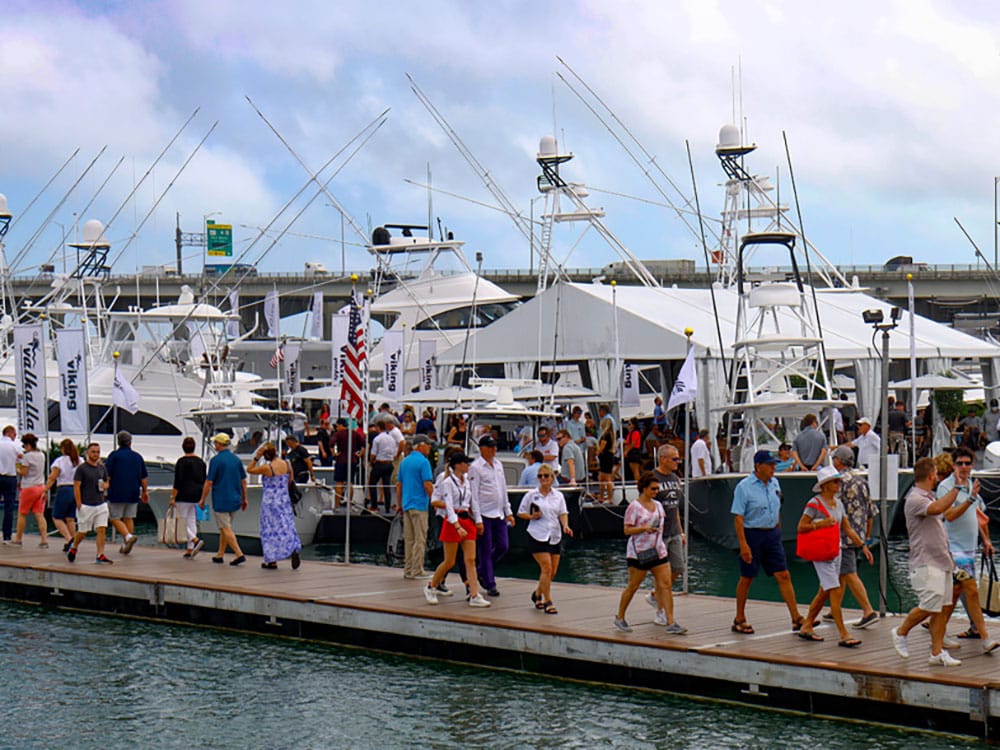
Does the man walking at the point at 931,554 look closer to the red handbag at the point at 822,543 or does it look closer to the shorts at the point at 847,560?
the red handbag at the point at 822,543

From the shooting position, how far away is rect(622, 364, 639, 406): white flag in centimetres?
3503

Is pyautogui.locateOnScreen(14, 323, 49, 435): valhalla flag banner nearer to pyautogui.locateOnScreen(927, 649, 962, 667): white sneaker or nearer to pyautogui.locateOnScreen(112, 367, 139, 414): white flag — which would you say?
pyautogui.locateOnScreen(112, 367, 139, 414): white flag

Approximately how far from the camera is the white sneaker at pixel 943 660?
11.9 meters

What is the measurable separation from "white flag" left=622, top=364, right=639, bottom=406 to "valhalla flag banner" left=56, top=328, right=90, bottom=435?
499 inches

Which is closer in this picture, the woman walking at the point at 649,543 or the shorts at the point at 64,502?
the woman walking at the point at 649,543

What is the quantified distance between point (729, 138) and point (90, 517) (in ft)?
86.0

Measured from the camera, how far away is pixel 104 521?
19859 mm

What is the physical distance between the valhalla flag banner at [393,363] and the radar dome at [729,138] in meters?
12.1

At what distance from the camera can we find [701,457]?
26.5 meters

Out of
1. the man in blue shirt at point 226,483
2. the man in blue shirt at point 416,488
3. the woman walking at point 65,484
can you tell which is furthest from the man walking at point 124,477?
the man in blue shirt at point 416,488

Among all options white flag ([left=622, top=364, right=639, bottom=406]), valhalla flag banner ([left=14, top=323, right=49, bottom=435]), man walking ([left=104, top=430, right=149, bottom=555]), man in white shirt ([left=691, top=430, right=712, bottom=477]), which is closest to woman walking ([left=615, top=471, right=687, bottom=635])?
man walking ([left=104, top=430, right=149, bottom=555])

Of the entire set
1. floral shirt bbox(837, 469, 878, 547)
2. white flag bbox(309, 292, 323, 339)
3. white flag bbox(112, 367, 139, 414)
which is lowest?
floral shirt bbox(837, 469, 878, 547)

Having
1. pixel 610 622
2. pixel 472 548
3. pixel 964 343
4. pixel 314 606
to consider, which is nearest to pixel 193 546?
pixel 314 606

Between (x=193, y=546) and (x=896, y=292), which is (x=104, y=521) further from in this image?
(x=896, y=292)
